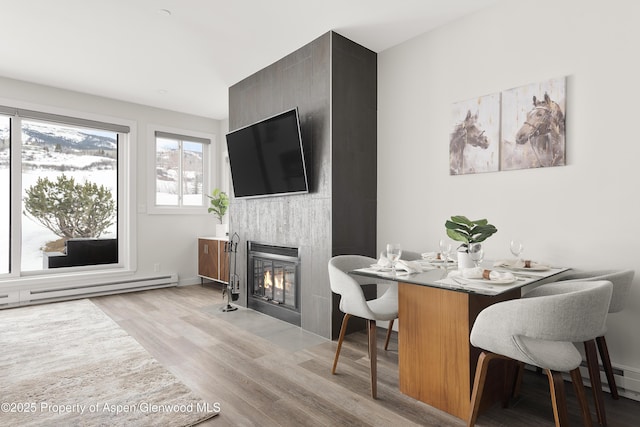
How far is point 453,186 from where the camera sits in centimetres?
302

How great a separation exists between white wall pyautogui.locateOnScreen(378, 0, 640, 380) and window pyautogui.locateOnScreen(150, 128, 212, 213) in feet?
12.1

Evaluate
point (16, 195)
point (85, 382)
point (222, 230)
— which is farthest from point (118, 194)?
point (85, 382)

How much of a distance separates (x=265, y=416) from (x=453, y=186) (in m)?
2.20

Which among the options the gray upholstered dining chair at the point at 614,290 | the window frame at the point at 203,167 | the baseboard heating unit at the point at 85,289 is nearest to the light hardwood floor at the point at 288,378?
the gray upholstered dining chair at the point at 614,290

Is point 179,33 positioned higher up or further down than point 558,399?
higher up

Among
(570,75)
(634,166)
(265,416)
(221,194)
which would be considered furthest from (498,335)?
(221,194)

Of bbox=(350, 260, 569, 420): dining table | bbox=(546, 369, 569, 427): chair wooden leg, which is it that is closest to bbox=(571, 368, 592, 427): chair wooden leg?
bbox=(546, 369, 569, 427): chair wooden leg

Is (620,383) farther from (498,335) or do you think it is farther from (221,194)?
(221,194)

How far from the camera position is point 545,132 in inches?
98.3

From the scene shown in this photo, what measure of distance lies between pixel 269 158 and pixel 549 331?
285 centimetres

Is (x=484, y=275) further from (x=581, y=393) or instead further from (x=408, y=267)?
(x=581, y=393)

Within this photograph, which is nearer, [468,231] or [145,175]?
[468,231]

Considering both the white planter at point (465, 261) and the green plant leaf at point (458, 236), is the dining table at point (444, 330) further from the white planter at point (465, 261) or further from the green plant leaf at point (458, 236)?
the green plant leaf at point (458, 236)

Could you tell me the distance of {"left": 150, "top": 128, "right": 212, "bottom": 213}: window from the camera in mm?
5547
